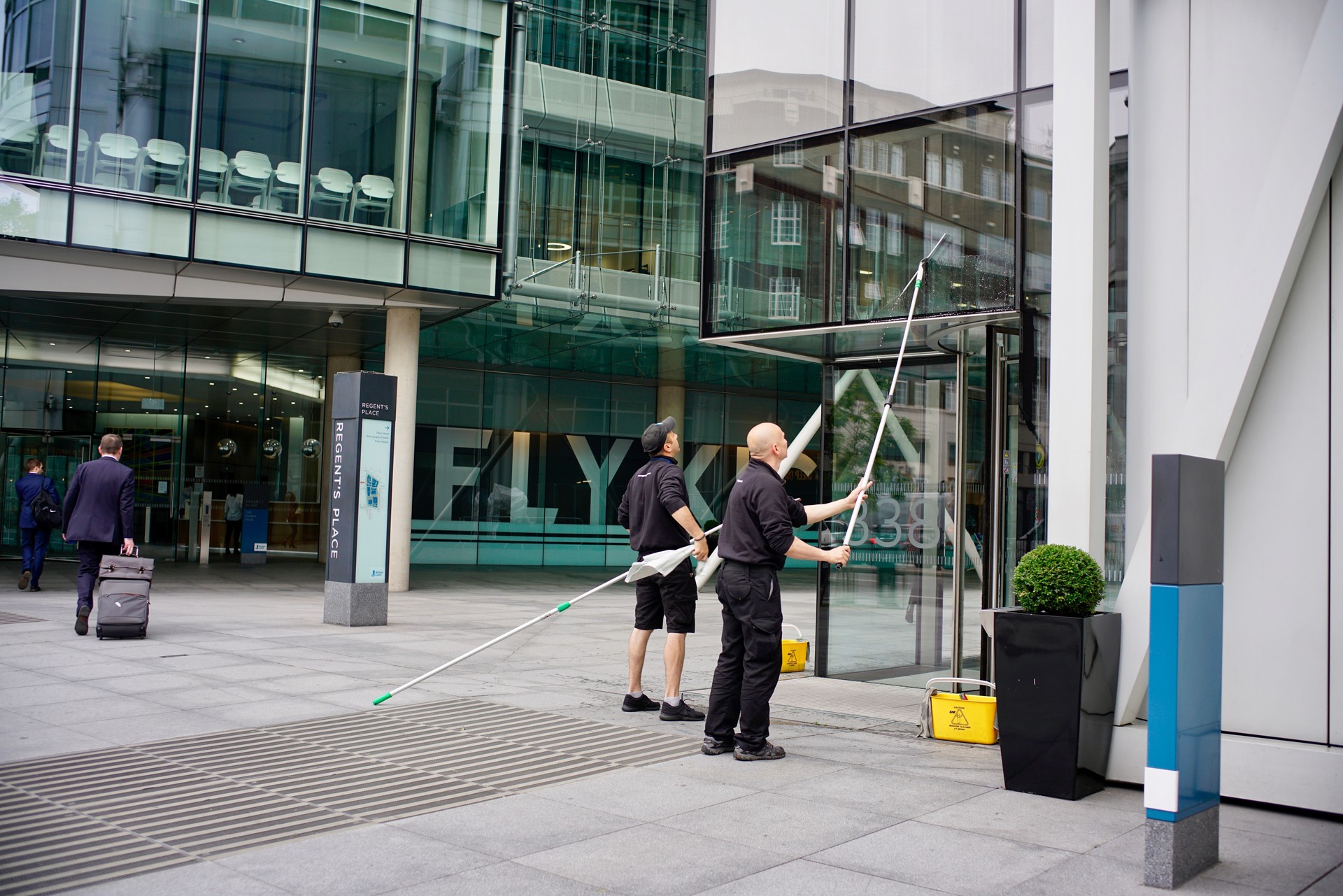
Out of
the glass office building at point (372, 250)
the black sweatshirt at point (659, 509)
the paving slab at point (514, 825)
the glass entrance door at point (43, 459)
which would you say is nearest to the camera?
the paving slab at point (514, 825)

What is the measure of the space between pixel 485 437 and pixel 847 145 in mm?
19795

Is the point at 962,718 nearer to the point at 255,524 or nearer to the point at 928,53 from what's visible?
the point at 928,53

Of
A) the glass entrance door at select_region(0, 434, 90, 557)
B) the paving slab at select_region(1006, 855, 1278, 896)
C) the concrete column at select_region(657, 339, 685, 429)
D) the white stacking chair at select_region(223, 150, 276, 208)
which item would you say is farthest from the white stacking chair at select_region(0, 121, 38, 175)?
the paving slab at select_region(1006, 855, 1278, 896)

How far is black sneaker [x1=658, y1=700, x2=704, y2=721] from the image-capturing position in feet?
25.2

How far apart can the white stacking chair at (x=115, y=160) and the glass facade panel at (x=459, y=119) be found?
4.16 metres

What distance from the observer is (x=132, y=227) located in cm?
1619

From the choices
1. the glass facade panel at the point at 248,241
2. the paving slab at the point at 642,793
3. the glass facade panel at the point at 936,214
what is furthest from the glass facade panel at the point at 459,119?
the paving slab at the point at 642,793

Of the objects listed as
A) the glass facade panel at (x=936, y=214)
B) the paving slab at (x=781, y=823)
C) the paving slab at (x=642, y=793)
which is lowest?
the paving slab at (x=642, y=793)

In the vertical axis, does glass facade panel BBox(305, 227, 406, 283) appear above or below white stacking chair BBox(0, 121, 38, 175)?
below

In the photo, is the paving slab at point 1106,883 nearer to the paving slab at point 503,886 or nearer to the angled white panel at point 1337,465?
the paving slab at point 503,886

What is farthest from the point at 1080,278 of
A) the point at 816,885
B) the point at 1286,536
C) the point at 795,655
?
the point at 795,655

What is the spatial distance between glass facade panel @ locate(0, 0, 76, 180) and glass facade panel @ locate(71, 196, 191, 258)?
25.3 inches

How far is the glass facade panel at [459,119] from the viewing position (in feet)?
61.2

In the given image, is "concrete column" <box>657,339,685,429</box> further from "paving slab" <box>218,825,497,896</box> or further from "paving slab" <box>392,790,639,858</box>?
"paving slab" <box>218,825,497,896</box>
